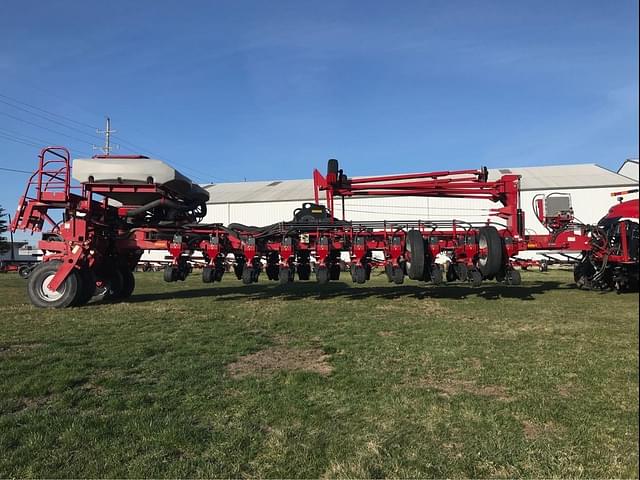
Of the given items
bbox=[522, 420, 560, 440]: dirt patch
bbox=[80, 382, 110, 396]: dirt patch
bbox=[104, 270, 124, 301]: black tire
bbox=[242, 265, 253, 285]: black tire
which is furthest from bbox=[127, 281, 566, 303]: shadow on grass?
bbox=[522, 420, 560, 440]: dirt patch

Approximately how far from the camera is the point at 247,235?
556 inches

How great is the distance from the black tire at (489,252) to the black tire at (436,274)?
111 centimetres

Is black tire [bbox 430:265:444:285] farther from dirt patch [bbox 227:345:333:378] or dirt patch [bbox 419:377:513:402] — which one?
dirt patch [bbox 419:377:513:402]

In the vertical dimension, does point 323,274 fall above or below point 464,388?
above

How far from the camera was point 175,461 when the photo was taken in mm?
3924

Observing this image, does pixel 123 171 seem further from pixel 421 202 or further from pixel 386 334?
pixel 421 202

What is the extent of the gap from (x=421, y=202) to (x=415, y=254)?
25822 millimetres

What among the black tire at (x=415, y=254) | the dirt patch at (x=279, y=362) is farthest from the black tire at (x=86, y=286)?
the black tire at (x=415, y=254)

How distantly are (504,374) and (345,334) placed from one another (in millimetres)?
3435

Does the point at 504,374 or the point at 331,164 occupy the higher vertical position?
the point at 331,164

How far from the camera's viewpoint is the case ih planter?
13.2m

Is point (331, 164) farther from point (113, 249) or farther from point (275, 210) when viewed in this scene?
point (275, 210)

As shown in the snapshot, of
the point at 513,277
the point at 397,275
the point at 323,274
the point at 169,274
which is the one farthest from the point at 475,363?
the point at 169,274

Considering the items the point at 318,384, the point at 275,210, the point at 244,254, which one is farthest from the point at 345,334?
the point at 275,210
